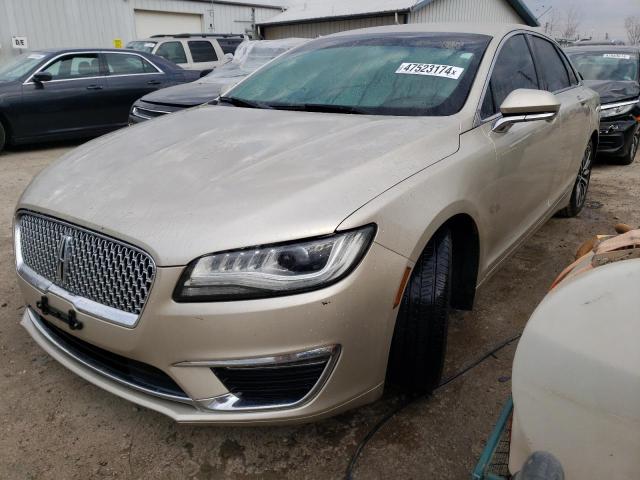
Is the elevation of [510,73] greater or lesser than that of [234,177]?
greater

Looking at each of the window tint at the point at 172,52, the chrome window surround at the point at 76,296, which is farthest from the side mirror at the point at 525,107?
the window tint at the point at 172,52

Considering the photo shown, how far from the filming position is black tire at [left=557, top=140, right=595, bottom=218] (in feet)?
14.2

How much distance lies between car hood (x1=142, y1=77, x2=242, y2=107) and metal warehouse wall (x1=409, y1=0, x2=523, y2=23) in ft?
42.8

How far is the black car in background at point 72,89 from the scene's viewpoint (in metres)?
7.21

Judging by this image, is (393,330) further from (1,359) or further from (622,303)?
(1,359)

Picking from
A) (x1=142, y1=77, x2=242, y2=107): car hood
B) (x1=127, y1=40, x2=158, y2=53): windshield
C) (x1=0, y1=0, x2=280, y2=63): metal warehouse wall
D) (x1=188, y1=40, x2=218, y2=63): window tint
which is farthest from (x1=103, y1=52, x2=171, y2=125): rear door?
(x1=0, y1=0, x2=280, y2=63): metal warehouse wall

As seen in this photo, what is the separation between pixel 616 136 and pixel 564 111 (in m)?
3.80

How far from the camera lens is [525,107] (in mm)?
2367

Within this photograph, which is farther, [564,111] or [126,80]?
[126,80]

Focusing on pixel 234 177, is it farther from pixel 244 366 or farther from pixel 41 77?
pixel 41 77

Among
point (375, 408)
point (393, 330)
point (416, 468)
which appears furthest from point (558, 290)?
point (375, 408)

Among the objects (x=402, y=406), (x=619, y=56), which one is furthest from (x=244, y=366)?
(x=619, y=56)

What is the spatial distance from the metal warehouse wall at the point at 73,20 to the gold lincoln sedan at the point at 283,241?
14776 millimetres

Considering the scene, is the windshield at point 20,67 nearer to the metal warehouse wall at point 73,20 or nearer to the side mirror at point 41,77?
the side mirror at point 41,77
